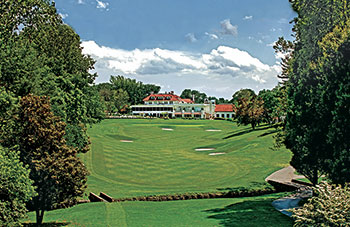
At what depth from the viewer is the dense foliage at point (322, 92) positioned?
13156 mm

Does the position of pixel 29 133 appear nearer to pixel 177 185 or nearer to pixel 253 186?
pixel 177 185

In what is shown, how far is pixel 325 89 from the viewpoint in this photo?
14336 mm

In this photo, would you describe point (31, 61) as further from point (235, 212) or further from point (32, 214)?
point (235, 212)

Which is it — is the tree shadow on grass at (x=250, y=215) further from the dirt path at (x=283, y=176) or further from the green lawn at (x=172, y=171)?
the dirt path at (x=283, y=176)

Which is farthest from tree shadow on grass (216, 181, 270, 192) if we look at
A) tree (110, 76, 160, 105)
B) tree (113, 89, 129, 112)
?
tree (110, 76, 160, 105)

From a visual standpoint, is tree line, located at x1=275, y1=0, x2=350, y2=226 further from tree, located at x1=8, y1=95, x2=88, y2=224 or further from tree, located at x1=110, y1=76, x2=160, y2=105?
tree, located at x1=110, y1=76, x2=160, y2=105

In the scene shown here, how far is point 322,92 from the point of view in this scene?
14.3 metres

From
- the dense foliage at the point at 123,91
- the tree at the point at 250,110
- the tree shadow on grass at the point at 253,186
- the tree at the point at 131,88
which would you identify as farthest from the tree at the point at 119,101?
the tree shadow on grass at the point at 253,186

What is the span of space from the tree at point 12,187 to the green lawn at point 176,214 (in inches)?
137

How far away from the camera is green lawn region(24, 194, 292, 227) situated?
607 inches

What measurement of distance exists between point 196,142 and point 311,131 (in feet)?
154

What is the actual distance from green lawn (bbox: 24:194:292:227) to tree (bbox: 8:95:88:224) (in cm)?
239

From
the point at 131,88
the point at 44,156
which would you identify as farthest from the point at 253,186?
the point at 131,88

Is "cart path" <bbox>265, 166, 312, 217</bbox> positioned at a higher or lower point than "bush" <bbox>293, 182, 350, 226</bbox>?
lower
